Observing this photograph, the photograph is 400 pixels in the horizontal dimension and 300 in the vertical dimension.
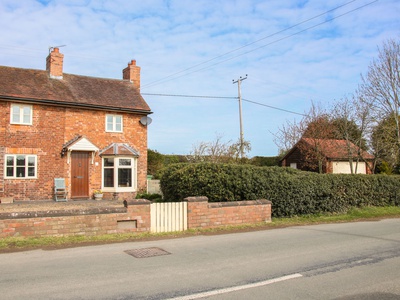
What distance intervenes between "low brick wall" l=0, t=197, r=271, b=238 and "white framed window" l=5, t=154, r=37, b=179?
10.5 m

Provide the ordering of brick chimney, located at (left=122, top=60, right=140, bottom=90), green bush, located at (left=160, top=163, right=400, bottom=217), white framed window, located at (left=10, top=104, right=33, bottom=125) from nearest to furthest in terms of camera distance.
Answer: green bush, located at (left=160, top=163, right=400, bottom=217)
white framed window, located at (left=10, top=104, right=33, bottom=125)
brick chimney, located at (left=122, top=60, right=140, bottom=90)

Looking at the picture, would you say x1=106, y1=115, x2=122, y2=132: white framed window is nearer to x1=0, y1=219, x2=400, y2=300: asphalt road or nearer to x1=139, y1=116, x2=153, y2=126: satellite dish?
x1=139, y1=116, x2=153, y2=126: satellite dish

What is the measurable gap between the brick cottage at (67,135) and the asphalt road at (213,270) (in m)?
13.1

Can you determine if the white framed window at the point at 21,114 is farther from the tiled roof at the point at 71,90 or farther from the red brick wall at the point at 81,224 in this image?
the red brick wall at the point at 81,224

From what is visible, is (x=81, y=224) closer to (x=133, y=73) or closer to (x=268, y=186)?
(x=268, y=186)

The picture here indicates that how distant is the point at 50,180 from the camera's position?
19984mm

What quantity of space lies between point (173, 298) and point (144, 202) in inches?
216

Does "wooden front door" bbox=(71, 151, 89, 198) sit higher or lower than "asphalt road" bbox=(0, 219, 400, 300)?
higher

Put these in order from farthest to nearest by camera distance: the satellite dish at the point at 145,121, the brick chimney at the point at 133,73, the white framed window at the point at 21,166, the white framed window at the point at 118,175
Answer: the brick chimney at the point at 133,73 < the satellite dish at the point at 145,121 < the white framed window at the point at 118,175 < the white framed window at the point at 21,166

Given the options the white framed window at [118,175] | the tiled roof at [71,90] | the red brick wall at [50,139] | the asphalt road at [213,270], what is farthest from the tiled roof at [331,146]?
the asphalt road at [213,270]

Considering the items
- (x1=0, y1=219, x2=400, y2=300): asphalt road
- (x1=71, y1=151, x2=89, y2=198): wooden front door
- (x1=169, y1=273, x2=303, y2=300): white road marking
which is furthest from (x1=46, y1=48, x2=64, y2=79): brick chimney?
(x1=169, y1=273, x2=303, y2=300): white road marking

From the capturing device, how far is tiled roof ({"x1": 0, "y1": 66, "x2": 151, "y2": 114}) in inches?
782

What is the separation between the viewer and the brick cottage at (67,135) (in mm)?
19250

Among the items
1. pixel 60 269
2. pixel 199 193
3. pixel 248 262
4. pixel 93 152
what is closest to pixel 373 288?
pixel 248 262
